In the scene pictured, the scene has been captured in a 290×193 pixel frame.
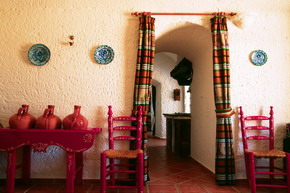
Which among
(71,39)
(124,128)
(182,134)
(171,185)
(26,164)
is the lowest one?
(171,185)

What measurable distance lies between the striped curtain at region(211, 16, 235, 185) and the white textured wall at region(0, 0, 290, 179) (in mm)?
204

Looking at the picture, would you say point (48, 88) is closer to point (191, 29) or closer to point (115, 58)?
point (115, 58)

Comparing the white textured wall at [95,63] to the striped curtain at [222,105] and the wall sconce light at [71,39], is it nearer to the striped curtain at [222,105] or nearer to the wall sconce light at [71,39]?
the wall sconce light at [71,39]

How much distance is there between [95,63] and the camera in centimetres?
286

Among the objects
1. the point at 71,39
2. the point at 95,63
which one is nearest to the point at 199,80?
the point at 95,63

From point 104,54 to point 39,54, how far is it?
895mm

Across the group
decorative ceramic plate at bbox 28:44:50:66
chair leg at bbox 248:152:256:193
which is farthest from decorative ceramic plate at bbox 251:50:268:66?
decorative ceramic plate at bbox 28:44:50:66

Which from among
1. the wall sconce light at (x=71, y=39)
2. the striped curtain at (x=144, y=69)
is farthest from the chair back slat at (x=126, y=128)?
the wall sconce light at (x=71, y=39)

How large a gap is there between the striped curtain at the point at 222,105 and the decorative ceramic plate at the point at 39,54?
2332 mm

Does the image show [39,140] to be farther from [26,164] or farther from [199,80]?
[199,80]

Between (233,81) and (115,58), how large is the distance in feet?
5.60

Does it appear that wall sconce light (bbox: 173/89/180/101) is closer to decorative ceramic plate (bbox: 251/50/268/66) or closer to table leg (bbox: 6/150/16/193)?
decorative ceramic plate (bbox: 251/50/268/66)

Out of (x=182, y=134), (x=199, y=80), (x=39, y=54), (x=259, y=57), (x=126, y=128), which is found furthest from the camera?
(x=182, y=134)

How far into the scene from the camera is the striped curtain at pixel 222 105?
2.67 meters
